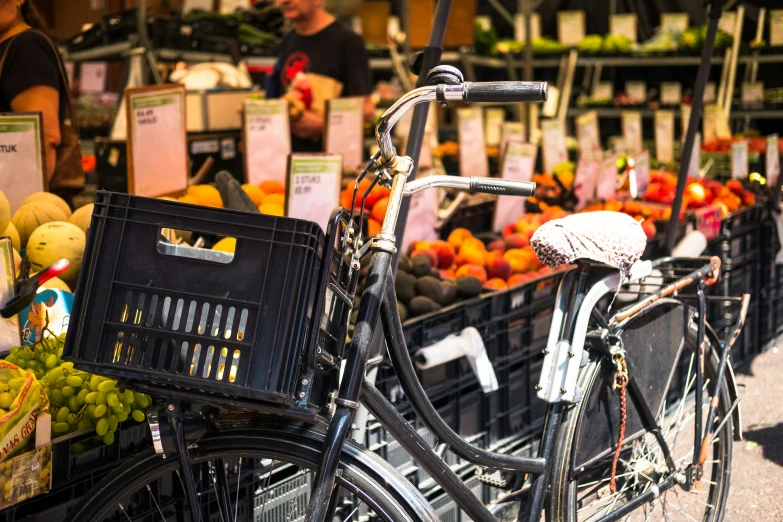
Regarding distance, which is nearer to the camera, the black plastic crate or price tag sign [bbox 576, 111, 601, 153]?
the black plastic crate

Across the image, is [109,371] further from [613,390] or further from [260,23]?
[260,23]

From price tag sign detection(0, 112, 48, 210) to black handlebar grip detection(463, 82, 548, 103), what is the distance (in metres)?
1.70

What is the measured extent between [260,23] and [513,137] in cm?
331

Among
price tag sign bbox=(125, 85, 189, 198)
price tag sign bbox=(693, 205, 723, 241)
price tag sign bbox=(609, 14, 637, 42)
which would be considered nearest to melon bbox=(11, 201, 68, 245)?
price tag sign bbox=(125, 85, 189, 198)

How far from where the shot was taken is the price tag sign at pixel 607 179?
469 centimetres

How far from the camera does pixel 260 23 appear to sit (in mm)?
7879

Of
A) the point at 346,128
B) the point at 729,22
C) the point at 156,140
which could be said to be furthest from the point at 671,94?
the point at 156,140

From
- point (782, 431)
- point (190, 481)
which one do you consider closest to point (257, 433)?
point (190, 481)

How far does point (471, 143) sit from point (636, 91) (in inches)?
215

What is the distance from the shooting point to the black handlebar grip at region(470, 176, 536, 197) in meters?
1.76

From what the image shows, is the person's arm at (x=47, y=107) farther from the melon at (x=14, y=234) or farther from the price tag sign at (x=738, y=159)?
the price tag sign at (x=738, y=159)

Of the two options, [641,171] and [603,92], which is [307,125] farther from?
[603,92]

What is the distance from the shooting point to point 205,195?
328 centimetres

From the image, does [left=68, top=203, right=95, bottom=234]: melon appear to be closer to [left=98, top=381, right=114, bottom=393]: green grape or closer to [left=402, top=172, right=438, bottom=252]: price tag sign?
[left=98, top=381, right=114, bottom=393]: green grape
